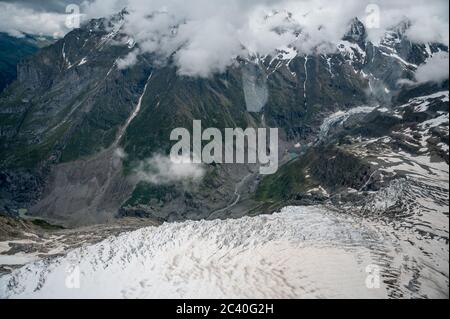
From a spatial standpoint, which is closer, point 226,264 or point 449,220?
point 449,220

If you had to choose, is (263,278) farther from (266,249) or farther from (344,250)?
(344,250)

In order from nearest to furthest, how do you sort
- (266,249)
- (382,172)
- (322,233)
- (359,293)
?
(359,293), (266,249), (322,233), (382,172)

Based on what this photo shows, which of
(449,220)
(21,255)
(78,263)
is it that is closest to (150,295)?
(78,263)

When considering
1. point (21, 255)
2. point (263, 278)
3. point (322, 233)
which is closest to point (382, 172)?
point (21, 255)

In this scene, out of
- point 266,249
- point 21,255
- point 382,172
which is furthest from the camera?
point 382,172

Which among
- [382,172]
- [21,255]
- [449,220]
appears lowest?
[21,255]
